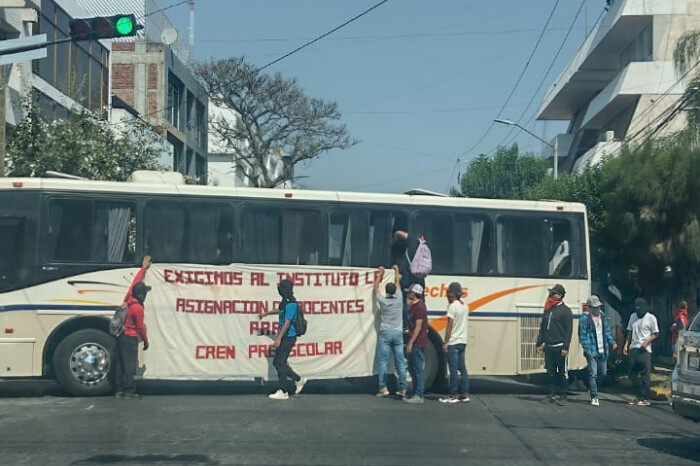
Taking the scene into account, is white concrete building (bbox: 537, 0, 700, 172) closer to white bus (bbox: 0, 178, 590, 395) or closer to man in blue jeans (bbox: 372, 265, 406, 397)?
white bus (bbox: 0, 178, 590, 395)

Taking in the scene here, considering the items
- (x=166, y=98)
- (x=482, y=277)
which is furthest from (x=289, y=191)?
(x=166, y=98)

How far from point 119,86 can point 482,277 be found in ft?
111

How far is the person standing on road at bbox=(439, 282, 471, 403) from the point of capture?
15.0 m

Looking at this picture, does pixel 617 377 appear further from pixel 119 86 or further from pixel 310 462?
pixel 119 86

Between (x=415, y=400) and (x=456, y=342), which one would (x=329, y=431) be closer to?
(x=415, y=400)

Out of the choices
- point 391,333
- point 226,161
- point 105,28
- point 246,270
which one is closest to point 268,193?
point 246,270

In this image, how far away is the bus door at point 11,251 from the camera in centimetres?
1477

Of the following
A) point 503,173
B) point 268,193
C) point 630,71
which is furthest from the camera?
point 503,173

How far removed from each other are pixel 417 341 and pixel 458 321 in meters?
0.73

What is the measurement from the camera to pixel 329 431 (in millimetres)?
11305

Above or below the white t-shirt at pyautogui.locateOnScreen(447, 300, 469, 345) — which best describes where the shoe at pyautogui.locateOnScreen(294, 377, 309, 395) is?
below

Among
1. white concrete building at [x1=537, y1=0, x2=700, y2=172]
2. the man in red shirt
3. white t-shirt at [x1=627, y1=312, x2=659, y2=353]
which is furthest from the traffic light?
white concrete building at [x1=537, y1=0, x2=700, y2=172]

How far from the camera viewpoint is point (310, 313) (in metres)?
16.3

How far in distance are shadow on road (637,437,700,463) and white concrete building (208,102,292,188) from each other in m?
37.1
